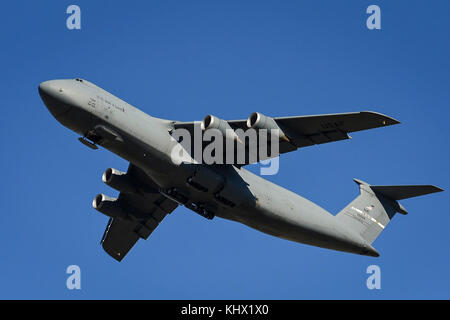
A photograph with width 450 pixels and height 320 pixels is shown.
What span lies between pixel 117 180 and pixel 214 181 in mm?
3775

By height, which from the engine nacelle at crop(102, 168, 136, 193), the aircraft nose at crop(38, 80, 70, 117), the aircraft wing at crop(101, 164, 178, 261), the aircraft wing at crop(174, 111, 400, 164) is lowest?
the aircraft wing at crop(101, 164, 178, 261)

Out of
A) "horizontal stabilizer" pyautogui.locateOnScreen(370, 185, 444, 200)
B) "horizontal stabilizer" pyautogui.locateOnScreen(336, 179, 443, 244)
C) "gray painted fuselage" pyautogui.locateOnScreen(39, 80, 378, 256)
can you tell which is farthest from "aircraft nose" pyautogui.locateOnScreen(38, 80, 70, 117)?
"horizontal stabilizer" pyautogui.locateOnScreen(370, 185, 444, 200)

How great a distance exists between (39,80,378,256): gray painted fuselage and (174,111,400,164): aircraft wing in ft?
3.83

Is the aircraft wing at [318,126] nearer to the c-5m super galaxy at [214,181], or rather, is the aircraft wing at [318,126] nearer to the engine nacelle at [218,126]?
the c-5m super galaxy at [214,181]

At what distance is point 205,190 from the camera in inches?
800

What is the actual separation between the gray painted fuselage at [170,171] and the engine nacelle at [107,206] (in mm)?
3846

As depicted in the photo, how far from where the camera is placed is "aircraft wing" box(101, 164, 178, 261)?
22.8 meters

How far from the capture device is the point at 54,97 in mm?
18750

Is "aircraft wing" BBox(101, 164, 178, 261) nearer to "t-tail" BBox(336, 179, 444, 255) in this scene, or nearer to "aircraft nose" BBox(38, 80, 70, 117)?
"aircraft nose" BBox(38, 80, 70, 117)

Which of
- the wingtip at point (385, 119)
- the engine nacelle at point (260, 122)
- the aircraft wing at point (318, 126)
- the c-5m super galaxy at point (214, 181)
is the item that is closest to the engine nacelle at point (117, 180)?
the c-5m super galaxy at point (214, 181)

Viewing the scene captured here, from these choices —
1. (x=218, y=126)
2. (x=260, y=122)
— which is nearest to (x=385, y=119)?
(x=260, y=122)

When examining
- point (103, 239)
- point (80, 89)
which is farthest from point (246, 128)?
point (103, 239)

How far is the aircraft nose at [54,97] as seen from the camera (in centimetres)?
1877

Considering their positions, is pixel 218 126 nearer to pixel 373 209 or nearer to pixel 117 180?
pixel 117 180
